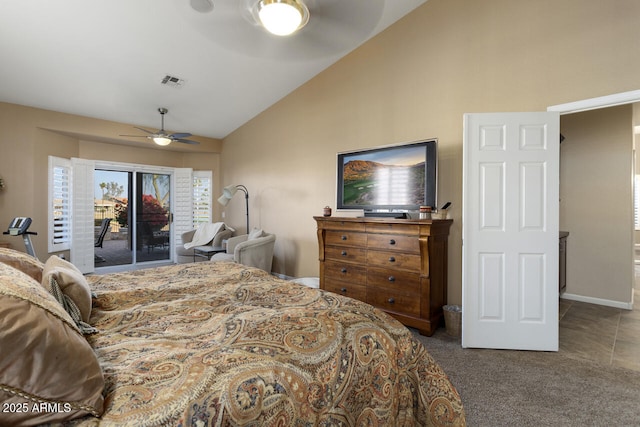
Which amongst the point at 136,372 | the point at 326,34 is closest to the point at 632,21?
the point at 326,34

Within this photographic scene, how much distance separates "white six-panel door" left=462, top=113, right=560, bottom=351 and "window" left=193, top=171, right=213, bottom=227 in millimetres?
5747

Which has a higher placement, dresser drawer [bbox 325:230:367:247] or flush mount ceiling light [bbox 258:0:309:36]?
flush mount ceiling light [bbox 258:0:309:36]

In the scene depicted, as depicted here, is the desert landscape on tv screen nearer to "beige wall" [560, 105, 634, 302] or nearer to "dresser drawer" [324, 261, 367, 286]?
"dresser drawer" [324, 261, 367, 286]

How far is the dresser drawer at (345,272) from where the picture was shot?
11.1 ft

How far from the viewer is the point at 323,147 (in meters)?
4.62

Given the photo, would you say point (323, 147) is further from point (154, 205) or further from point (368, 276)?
point (154, 205)

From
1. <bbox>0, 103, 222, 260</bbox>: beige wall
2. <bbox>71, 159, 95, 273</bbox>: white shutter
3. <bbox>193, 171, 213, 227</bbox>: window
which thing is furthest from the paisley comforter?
<bbox>193, 171, 213, 227</bbox>: window

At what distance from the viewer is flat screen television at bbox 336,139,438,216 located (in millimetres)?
3174

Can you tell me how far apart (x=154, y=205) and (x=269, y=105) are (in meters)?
3.42

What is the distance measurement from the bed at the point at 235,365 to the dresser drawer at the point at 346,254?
1667mm

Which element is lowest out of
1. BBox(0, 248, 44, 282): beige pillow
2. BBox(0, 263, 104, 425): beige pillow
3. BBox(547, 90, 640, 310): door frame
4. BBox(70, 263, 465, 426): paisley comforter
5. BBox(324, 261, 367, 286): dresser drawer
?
BBox(324, 261, 367, 286): dresser drawer

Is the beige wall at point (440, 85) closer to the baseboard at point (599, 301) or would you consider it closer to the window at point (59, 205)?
the baseboard at point (599, 301)

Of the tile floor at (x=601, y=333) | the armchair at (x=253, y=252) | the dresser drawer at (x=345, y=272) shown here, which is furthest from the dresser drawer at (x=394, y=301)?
the armchair at (x=253, y=252)

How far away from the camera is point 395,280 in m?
3.11
